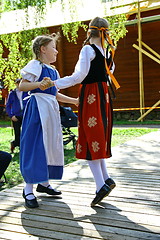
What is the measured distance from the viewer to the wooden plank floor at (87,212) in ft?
8.80

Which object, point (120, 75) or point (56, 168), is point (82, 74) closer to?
point (56, 168)

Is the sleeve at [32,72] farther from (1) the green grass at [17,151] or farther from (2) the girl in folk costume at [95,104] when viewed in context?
(1) the green grass at [17,151]

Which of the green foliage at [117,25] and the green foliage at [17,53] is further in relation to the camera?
the green foliage at [117,25]

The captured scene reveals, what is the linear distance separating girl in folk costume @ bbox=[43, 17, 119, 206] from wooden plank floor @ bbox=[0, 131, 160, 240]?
21 cm

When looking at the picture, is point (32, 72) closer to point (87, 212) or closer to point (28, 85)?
point (28, 85)

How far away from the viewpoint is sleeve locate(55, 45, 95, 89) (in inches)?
123

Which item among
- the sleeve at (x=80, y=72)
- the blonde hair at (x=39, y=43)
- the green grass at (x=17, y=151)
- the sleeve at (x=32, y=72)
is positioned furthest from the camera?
the green grass at (x=17, y=151)

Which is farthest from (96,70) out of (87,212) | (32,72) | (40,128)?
(87,212)

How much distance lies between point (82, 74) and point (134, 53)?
10298mm

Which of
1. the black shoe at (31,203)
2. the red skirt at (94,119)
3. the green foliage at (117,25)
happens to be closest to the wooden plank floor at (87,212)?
the black shoe at (31,203)

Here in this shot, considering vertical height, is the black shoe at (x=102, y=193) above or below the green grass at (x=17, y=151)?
above

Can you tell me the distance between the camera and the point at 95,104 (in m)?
3.25

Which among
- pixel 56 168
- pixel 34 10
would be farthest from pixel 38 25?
pixel 56 168

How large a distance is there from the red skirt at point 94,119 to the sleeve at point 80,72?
177 millimetres
